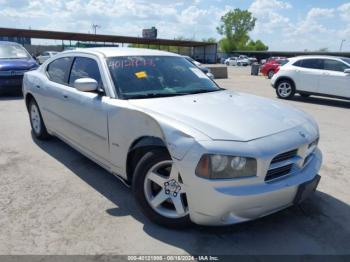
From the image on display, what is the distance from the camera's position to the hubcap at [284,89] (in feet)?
40.3

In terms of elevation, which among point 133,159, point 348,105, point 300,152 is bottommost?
point 348,105

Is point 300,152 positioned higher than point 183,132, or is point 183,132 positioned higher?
point 183,132

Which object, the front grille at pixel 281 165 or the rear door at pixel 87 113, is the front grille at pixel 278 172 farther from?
the rear door at pixel 87 113

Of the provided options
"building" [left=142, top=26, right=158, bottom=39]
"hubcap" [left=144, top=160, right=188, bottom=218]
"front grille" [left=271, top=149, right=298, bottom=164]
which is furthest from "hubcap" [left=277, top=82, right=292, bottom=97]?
"building" [left=142, top=26, right=158, bottom=39]

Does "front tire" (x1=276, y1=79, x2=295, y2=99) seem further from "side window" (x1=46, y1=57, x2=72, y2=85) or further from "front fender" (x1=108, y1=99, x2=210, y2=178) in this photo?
"front fender" (x1=108, y1=99, x2=210, y2=178)

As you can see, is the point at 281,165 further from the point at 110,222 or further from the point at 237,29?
the point at 237,29

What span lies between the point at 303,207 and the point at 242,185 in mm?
1322

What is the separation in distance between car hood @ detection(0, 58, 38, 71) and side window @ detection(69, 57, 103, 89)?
662 centimetres

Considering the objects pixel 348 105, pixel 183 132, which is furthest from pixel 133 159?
pixel 348 105

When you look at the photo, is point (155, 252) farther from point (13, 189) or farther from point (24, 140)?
point (24, 140)

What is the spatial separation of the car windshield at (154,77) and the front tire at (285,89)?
27.9ft

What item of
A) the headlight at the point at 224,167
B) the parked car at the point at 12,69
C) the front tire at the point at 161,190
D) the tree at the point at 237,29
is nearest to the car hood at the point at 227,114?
the headlight at the point at 224,167

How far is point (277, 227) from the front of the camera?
3.25 m

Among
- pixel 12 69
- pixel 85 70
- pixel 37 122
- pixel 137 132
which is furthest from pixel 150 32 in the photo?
pixel 137 132
